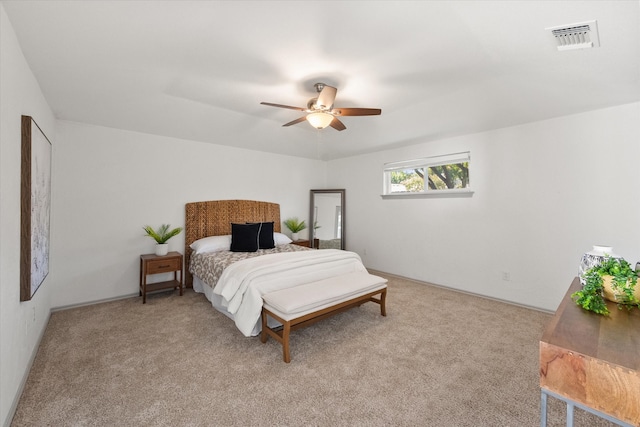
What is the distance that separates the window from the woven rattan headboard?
232cm

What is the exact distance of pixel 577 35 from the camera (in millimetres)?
1891

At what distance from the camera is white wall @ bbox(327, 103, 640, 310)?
279 cm

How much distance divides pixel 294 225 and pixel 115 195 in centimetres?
281

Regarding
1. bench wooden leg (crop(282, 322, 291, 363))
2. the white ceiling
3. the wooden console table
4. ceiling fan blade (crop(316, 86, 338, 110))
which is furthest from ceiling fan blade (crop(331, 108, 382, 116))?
the wooden console table

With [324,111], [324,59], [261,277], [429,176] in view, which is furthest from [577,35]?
[261,277]

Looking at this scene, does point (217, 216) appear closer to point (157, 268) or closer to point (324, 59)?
point (157, 268)

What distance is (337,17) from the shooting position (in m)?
1.76

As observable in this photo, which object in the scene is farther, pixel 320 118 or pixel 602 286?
pixel 320 118

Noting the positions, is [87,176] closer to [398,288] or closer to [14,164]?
[14,164]

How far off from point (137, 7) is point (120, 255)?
10.3 ft

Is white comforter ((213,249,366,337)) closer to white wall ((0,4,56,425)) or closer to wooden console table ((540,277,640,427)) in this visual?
white wall ((0,4,56,425))

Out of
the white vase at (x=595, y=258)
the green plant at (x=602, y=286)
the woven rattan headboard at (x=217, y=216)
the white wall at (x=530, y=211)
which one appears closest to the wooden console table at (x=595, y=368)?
the green plant at (x=602, y=286)

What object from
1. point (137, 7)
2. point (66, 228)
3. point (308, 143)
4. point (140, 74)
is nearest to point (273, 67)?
point (137, 7)

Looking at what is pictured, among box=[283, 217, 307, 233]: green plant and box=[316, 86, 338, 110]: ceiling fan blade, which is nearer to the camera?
box=[316, 86, 338, 110]: ceiling fan blade
